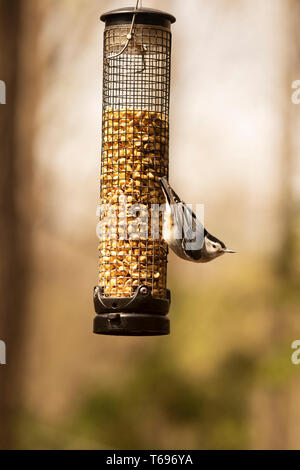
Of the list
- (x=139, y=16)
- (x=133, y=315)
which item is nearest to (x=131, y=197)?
(x=133, y=315)

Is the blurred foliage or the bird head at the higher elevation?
the bird head

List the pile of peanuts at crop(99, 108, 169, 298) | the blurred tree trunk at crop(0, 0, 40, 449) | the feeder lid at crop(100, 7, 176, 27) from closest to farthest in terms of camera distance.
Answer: the feeder lid at crop(100, 7, 176, 27)
the pile of peanuts at crop(99, 108, 169, 298)
the blurred tree trunk at crop(0, 0, 40, 449)

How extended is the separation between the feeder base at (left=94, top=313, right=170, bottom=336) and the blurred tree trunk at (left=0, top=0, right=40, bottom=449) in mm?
3677

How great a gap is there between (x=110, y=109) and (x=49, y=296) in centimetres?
495

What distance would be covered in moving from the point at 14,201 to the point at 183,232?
3832 millimetres

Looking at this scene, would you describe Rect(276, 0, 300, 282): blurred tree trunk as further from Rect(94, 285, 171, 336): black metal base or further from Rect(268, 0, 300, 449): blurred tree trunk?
Rect(94, 285, 171, 336): black metal base

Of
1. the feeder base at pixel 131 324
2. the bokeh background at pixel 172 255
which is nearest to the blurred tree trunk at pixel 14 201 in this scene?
the bokeh background at pixel 172 255

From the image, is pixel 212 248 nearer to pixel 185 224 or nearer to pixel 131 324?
pixel 185 224

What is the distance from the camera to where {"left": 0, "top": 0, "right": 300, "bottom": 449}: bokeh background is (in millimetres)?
8828

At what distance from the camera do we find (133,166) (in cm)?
511

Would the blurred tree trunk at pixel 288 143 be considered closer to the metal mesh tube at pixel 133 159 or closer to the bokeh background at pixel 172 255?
the bokeh background at pixel 172 255

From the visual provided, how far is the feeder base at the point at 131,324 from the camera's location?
4.75 m

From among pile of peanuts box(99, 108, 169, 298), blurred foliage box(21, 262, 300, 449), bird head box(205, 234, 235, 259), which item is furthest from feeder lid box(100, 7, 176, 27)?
blurred foliage box(21, 262, 300, 449)

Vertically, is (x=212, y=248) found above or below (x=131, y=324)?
above
